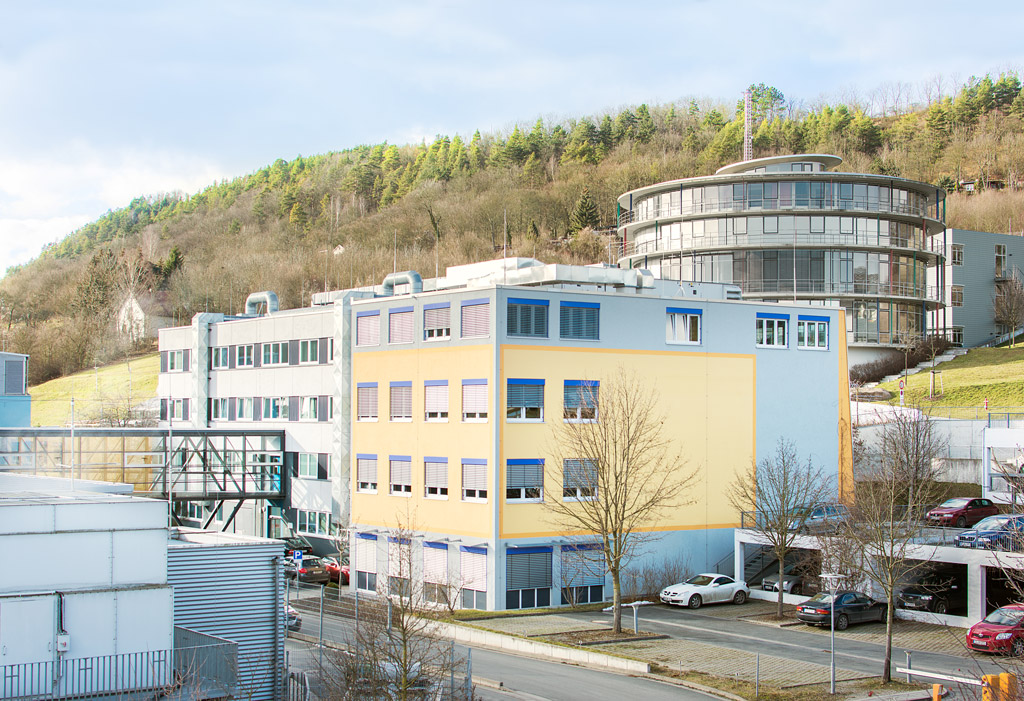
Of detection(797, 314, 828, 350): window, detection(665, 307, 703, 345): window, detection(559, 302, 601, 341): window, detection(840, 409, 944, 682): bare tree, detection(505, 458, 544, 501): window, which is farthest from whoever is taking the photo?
detection(797, 314, 828, 350): window

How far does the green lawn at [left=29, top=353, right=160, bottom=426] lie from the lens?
3935 inches

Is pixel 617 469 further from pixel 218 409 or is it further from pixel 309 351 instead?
pixel 218 409

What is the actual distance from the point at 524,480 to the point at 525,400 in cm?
338

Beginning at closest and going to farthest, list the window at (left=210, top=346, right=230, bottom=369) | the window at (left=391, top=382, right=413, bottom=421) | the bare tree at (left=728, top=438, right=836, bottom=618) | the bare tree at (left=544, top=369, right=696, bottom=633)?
the bare tree at (left=544, top=369, right=696, bottom=633)
the bare tree at (left=728, top=438, right=836, bottom=618)
the window at (left=391, top=382, right=413, bottom=421)
the window at (left=210, top=346, right=230, bottom=369)

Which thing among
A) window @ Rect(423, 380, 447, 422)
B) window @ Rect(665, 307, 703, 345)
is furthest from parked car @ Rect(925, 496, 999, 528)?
window @ Rect(423, 380, 447, 422)

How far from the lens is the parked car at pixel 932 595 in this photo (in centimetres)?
3781

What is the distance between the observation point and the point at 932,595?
1501 inches

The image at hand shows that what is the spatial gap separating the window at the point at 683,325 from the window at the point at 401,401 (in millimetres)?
12092

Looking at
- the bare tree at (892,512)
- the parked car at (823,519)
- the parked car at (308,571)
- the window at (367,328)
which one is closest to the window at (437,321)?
the window at (367,328)

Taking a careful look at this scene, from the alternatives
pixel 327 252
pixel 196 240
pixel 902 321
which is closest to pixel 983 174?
pixel 902 321

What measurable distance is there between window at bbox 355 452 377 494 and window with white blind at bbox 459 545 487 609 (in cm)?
709

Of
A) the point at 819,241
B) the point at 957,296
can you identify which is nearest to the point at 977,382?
the point at 819,241

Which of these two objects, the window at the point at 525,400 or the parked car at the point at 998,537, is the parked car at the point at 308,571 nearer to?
the window at the point at 525,400

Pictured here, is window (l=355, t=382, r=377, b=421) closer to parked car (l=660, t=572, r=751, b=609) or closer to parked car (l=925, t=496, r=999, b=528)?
parked car (l=660, t=572, r=751, b=609)
